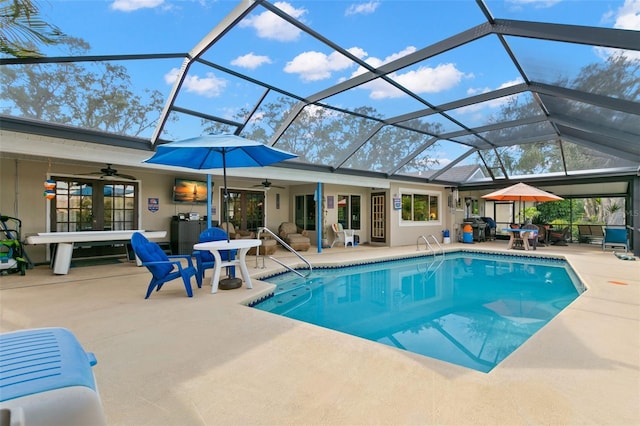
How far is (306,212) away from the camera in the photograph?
1287cm

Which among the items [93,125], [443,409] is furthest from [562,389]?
[93,125]

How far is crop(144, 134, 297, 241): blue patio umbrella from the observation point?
480cm

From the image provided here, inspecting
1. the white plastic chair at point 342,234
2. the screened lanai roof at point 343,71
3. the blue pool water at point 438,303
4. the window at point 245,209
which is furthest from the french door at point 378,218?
the window at point 245,209

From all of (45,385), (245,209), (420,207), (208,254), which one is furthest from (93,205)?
(420,207)

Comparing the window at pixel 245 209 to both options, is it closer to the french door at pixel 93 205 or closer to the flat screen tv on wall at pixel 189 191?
the flat screen tv on wall at pixel 189 191

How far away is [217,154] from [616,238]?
45.2 feet

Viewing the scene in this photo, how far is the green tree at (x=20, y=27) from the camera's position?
2.62 metres

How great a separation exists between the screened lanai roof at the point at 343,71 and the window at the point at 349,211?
167 inches

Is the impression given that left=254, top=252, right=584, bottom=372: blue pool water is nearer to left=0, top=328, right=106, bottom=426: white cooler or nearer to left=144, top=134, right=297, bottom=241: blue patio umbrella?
left=144, top=134, right=297, bottom=241: blue patio umbrella

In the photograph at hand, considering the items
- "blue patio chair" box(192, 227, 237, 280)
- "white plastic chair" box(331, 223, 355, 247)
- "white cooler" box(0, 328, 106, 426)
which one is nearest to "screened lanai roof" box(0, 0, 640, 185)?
"blue patio chair" box(192, 227, 237, 280)

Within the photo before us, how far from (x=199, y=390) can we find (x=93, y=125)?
5.98m

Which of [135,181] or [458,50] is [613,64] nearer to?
[458,50]

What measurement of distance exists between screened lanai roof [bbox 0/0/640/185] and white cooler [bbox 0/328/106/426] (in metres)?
4.43

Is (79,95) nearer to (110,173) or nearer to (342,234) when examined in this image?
(110,173)
